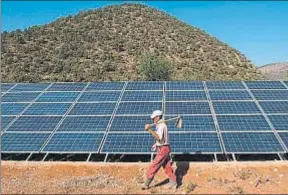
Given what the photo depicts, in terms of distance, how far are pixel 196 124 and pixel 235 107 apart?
8.18 feet

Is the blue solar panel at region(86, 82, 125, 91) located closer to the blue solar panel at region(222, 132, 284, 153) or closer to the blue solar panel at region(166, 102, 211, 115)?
the blue solar panel at region(166, 102, 211, 115)

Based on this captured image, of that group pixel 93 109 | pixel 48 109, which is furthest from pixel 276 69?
pixel 48 109

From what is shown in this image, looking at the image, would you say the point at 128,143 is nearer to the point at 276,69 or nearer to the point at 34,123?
the point at 34,123

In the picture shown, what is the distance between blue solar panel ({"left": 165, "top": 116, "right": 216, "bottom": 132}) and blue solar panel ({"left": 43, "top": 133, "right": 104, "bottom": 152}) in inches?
116

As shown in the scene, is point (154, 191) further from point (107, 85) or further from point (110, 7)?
point (110, 7)

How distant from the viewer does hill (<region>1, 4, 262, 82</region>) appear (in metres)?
59.4

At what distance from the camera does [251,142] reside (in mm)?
16828

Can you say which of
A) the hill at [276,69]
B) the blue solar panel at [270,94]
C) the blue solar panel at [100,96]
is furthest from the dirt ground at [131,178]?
the hill at [276,69]

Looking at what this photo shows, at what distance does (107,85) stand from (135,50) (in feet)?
159

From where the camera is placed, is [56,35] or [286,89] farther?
[56,35]

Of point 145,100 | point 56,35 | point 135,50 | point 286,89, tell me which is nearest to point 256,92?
A: point 286,89

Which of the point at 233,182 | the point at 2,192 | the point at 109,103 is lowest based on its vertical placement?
the point at 2,192

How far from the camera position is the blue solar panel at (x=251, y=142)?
53.5ft

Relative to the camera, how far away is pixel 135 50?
70500mm
